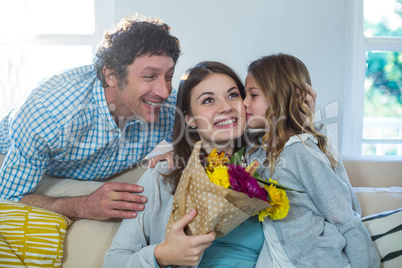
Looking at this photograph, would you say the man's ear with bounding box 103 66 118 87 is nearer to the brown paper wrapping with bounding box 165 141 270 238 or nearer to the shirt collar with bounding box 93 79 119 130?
the shirt collar with bounding box 93 79 119 130

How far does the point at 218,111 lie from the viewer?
1.55m

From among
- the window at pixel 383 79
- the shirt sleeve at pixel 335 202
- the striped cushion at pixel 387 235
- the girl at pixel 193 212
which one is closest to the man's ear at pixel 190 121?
the girl at pixel 193 212

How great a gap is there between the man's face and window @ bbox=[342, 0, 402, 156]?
6.26 feet

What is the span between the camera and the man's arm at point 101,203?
4.71ft

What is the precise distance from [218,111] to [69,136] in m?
0.70

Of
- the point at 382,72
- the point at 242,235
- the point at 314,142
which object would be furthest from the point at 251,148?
the point at 382,72

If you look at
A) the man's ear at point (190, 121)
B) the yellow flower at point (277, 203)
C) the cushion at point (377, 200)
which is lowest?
the cushion at point (377, 200)

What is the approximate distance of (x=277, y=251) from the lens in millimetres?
1377

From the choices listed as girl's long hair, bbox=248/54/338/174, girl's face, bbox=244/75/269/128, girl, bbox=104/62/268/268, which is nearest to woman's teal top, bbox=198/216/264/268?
girl, bbox=104/62/268/268

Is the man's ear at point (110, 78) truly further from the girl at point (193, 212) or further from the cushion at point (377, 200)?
the cushion at point (377, 200)

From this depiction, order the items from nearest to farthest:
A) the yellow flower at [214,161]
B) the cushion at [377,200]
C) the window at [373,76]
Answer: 1. the yellow flower at [214,161]
2. the cushion at [377,200]
3. the window at [373,76]

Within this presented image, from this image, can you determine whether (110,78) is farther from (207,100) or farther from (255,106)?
(255,106)

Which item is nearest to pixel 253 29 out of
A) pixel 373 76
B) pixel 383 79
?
pixel 373 76

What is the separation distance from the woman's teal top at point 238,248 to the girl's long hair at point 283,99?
0.30m
